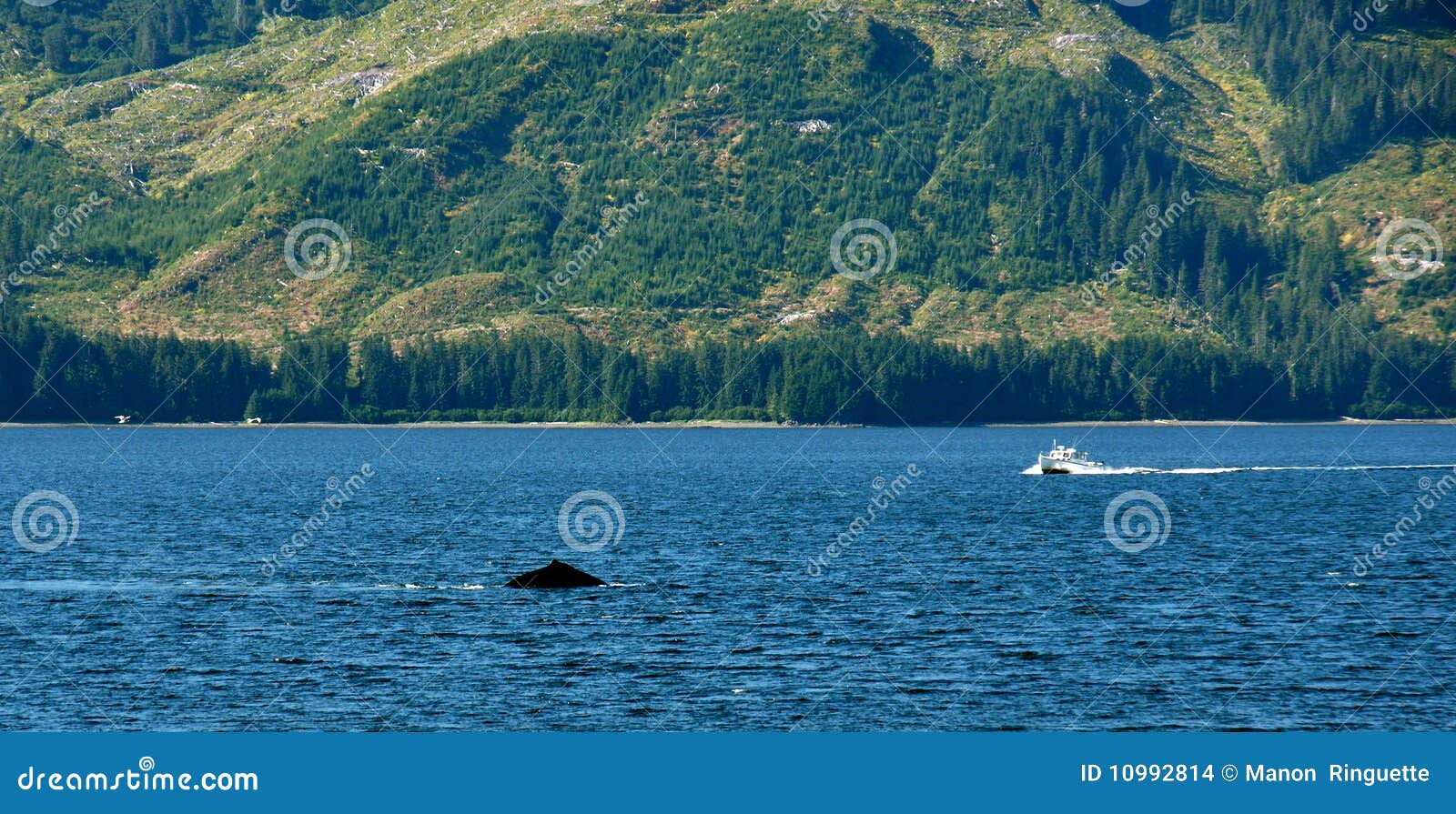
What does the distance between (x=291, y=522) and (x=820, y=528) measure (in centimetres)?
4583

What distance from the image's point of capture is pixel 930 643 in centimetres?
7738

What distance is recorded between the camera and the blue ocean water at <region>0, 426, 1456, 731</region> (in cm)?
6334

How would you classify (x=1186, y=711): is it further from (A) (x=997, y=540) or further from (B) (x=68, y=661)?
(A) (x=997, y=540)

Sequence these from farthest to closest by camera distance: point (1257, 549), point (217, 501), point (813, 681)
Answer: point (217, 501), point (1257, 549), point (813, 681)

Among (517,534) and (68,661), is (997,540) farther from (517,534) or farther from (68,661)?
(68,661)

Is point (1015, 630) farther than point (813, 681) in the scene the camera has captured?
Yes

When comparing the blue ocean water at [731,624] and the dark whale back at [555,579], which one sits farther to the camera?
the dark whale back at [555,579]

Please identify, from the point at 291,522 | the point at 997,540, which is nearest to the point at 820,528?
the point at 997,540

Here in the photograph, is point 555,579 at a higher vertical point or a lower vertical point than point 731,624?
lower

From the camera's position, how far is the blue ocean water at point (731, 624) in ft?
208

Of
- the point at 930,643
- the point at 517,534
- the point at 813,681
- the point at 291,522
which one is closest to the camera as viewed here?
the point at 813,681

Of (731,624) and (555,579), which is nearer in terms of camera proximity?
(731,624)

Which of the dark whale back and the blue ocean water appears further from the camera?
the dark whale back

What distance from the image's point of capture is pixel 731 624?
82.9 m
